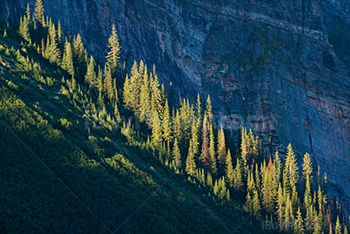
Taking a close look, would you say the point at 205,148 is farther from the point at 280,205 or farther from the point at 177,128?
the point at 280,205

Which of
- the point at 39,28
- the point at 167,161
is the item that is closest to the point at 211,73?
the point at 39,28

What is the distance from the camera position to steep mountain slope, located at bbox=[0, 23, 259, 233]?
4703 cm

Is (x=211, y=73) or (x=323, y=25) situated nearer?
(x=211, y=73)

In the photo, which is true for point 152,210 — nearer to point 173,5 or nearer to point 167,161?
point 167,161

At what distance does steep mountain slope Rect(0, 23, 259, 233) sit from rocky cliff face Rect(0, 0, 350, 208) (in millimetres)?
42667

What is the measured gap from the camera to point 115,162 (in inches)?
2427

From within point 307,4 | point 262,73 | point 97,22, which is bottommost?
point 262,73

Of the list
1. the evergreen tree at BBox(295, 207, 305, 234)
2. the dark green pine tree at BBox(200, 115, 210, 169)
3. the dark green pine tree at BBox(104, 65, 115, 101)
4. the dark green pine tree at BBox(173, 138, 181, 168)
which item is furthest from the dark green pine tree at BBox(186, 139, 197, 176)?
the dark green pine tree at BBox(104, 65, 115, 101)

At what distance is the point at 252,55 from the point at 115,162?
262 feet

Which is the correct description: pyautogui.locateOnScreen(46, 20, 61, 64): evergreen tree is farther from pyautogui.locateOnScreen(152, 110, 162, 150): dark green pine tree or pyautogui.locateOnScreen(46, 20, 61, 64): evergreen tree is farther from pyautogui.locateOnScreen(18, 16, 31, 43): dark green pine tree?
pyautogui.locateOnScreen(152, 110, 162, 150): dark green pine tree

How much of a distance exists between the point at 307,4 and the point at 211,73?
4336cm

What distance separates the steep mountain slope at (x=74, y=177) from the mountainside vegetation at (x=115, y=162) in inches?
6.2

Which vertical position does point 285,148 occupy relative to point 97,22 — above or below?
below

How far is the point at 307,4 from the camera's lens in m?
144
